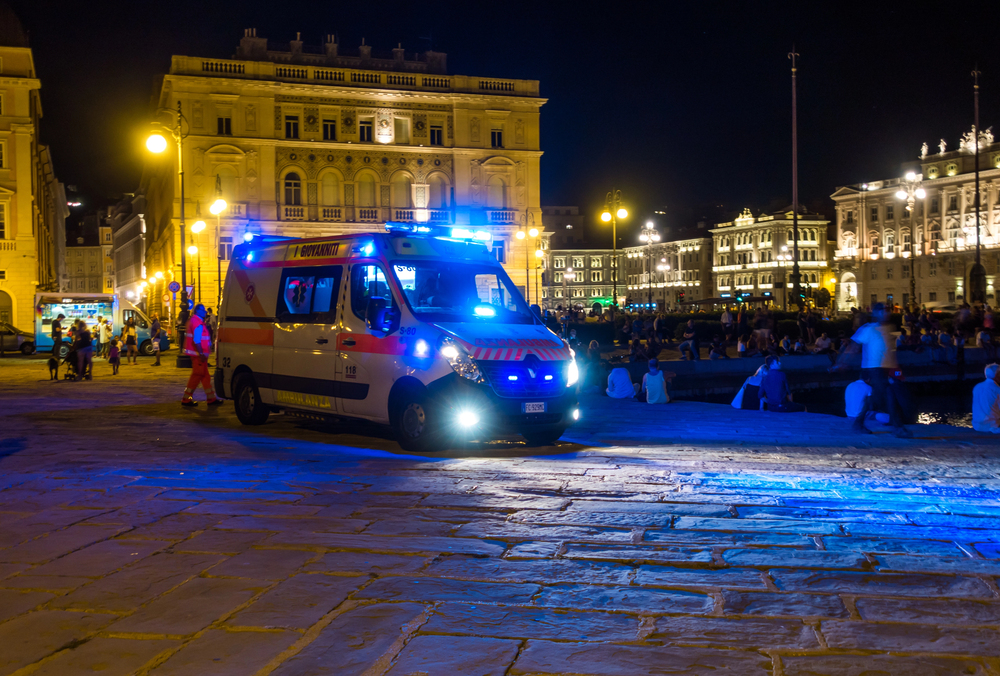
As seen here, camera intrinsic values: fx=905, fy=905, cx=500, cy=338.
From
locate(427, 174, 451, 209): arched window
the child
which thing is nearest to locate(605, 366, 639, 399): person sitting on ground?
the child

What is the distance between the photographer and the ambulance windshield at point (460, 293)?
10.3 m

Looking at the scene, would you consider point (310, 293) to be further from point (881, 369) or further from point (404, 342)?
point (881, 369)

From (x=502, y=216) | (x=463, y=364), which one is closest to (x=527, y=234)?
(x=502, y=216)

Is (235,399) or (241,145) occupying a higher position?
(241,145)

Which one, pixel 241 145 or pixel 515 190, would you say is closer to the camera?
pixel 241 145

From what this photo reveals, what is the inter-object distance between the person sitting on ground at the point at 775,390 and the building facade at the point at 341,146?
41.0m

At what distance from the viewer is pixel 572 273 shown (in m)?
132

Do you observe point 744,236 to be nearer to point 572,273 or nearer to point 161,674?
point 572,273

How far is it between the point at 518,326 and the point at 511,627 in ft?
21.1

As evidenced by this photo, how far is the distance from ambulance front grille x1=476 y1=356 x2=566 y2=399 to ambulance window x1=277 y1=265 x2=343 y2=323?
2.45 meters

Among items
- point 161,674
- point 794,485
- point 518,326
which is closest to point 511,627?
point 161,674

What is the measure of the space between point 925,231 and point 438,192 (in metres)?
65.6

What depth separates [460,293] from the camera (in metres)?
10.7

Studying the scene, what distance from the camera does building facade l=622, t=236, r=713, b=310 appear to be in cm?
13188
